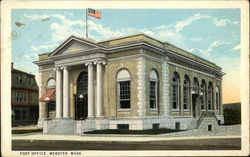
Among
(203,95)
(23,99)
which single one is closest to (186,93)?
(203,95)

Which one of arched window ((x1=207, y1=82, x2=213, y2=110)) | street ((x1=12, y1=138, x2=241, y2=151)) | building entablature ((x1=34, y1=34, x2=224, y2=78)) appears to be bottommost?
street ((x1=12, y1=138, x2=241, y2=151))

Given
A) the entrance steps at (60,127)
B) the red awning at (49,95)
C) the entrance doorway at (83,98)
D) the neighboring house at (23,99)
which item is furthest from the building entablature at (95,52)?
the entrance steps at (60,127)

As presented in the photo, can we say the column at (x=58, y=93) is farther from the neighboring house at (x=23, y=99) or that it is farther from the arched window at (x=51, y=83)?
the neighboring house at (x=23, y=99)

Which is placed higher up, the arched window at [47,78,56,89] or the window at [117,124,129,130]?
the arched window at [47,78,56,89]

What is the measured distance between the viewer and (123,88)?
2661 cm

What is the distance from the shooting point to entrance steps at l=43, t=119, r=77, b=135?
26.7 m

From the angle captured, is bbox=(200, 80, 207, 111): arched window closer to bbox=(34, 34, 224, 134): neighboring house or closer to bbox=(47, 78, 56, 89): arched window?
bbox=(34, 34, 224, 134): neighboring house

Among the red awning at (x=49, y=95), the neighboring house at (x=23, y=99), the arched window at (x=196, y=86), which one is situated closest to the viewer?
the neighboring house at (x=23, y=99)

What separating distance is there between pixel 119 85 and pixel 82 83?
4.12 meters

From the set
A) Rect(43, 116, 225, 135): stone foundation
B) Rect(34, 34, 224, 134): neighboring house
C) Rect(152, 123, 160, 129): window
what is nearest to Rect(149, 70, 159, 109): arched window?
Rect(34, 34, 224, 134): neighboring house

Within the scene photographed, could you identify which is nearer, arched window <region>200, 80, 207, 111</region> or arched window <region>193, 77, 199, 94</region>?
arched window <region>200, 80, 207, 111</region>

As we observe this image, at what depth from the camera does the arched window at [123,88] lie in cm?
2630

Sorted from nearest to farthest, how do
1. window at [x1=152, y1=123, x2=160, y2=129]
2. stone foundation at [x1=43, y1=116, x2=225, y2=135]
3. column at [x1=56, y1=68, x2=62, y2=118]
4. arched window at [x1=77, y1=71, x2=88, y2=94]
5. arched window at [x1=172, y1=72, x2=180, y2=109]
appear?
stone foundation at [x1=43, y1=116, x2=225, y2=135], window at [x1=152, y1=123, x2=160, y2=129], column at [x1=56, y1=68, x2=62, y2=118], arched window at [x1=172, y1=72, x2=180, y2=109], arched window at [x1=77, y1=71, x2=88, y2=94]

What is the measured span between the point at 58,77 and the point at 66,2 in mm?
10051
